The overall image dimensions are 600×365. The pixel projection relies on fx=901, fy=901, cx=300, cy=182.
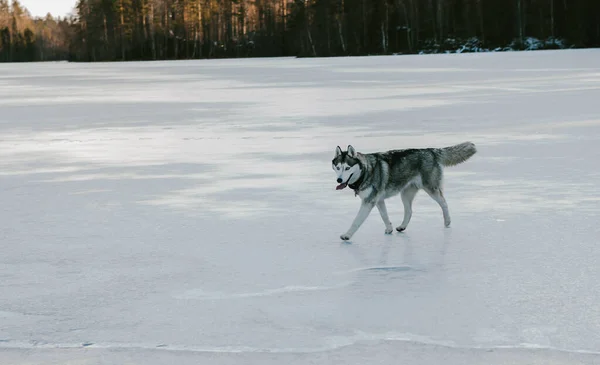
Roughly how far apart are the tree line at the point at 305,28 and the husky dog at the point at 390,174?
8133cm

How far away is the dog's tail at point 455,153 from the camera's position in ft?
23.3

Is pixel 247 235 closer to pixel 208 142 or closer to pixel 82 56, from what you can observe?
pixel 208 142

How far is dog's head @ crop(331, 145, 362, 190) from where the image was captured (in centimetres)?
629

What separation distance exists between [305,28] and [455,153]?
11612 centimetres

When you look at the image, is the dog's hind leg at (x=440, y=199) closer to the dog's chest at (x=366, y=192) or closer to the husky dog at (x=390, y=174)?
the husky dog at (x=390, y=174)

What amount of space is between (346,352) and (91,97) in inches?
1004

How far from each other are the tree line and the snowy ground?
78019 mm

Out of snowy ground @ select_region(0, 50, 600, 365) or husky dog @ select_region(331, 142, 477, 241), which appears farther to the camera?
husky dog @ select_region(331, 142, 477, 241)

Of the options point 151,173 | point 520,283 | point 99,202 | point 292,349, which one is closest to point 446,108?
point 151,173

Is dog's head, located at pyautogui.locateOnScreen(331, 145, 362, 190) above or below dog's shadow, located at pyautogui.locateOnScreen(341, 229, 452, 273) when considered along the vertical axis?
above

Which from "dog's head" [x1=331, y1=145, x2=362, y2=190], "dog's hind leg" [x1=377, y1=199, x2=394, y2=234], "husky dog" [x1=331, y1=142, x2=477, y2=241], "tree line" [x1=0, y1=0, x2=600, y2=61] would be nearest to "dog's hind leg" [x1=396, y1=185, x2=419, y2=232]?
"husky dog" [x1=331, y1=142, x2=477, y2=241]

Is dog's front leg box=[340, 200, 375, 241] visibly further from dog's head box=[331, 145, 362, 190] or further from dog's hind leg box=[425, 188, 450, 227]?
dog's hind leg box=[425, 188, 450, 227]

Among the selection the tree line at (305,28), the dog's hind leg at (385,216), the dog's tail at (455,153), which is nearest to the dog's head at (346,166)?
the dog's hind leg at (385,216)

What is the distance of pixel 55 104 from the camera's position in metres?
24.9
